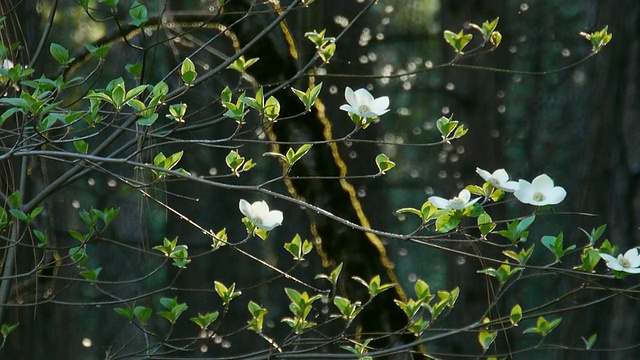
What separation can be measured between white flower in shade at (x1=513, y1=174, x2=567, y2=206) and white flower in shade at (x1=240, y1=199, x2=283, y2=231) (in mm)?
271

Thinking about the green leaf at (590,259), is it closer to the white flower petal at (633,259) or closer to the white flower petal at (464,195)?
the white flower petal at (633,259)

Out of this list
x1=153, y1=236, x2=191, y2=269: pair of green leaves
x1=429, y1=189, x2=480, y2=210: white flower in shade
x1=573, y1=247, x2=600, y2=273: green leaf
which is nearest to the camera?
x1=429, y1=189, x2=480, y2=210: white flower in shade

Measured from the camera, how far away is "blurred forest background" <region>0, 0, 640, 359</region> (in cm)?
135

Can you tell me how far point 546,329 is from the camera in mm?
1091

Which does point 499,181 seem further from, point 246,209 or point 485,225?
point 246,209

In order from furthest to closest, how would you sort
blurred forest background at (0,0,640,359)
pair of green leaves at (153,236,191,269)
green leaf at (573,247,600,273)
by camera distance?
blurred forest background at (0,0,640,359)
pair of green leaves at (153,236,191,269)
green leaf at (573,247,600,273)

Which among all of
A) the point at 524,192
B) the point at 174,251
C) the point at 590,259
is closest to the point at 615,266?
the point at 590,259

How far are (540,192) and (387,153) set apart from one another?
0.52 meters

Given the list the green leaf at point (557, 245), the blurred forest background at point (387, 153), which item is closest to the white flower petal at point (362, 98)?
the green leaf at point (557, 245)

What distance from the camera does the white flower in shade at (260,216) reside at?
35.8 inches

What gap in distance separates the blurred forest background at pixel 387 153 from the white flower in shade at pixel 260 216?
0.39m

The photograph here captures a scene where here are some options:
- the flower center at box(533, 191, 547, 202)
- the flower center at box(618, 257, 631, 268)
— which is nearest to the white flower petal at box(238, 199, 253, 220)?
the flower center at box(533, 191, 547, 202)

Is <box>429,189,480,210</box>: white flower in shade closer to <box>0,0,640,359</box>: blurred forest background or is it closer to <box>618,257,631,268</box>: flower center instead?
<box>618,257,631,268</box>: flower center

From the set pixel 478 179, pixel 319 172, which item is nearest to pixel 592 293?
pixel 478 179
